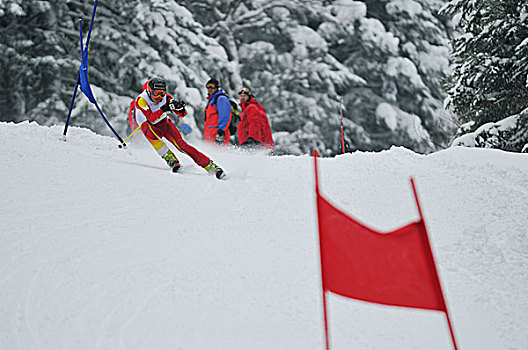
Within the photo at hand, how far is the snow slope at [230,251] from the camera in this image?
3.10 m

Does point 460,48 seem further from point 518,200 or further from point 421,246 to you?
point 421,246

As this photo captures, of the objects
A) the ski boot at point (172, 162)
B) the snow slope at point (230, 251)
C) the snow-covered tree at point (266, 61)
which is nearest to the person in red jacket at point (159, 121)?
the ski boot at point (172, 162)

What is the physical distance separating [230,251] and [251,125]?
17.3 ft

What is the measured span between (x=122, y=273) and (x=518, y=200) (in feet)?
12.1

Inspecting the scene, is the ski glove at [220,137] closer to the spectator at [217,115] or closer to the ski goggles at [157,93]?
the spectator at [217,115]

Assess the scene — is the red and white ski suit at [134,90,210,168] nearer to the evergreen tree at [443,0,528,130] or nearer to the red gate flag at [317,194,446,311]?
the evergreen tree at [443,0,528,130]

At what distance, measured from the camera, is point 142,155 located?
773 centimetres

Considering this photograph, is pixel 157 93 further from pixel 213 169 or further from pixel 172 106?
pixel 213 169

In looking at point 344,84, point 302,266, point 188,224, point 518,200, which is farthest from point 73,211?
point 344,84

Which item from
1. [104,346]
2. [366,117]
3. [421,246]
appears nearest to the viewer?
[421,246]

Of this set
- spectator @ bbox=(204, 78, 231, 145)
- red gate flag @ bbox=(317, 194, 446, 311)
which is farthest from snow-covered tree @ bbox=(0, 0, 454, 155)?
red gate flag @ bbox=(317, 194, 446, 311)

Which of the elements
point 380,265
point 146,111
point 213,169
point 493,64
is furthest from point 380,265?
point 493,64

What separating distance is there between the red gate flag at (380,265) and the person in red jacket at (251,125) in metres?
6.68

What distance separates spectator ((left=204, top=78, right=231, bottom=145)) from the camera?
8.92 m
